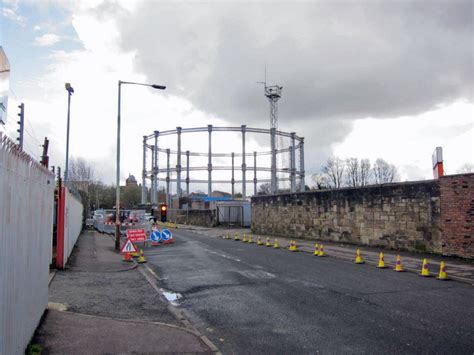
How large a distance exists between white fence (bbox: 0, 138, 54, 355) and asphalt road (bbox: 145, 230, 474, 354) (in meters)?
2.59

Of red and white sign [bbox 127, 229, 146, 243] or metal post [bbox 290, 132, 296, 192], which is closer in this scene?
red and white sign [bbox 127, 229, 146, 243]

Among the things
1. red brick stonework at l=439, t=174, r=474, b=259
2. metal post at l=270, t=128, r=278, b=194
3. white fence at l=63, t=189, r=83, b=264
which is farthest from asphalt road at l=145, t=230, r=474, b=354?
metal post at l=270, t=128, r=278, b=194

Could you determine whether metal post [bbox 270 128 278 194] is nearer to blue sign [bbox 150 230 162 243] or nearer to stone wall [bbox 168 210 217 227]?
stone wall [bbox 168 210 217 227]

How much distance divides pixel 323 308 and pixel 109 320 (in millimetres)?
3933

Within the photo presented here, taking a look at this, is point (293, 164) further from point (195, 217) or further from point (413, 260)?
point (413, 260)

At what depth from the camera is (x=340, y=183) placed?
67.5m

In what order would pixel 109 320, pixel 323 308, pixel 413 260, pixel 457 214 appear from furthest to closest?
pixel 457 214
pixel 413 260
pixel 323 308
pixel 109 320

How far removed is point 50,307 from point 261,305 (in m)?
4.05

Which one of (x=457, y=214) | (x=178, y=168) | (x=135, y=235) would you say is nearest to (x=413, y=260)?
(x=457, y=214)

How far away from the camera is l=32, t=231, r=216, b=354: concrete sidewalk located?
18.2ft

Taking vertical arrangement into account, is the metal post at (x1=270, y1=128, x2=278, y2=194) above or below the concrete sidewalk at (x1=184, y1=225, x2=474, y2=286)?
above

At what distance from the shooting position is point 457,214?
14.9 m

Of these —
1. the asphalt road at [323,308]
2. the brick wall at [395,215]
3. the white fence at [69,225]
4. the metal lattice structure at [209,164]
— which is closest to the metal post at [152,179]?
the metal lattice structure at [209,164]

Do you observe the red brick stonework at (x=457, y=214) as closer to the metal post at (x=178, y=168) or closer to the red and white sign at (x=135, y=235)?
the red and white sign at (x=135, y=235)
